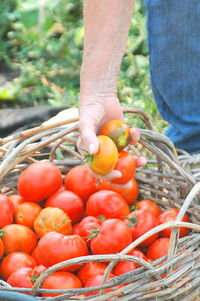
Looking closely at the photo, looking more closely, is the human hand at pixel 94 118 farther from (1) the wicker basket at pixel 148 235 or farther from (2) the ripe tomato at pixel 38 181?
(2) the ripe tomato at pixel 38 181

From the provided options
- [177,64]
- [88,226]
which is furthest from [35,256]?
[177,64]

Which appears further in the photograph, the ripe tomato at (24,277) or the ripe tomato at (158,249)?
the ripe tomato at (158,249)

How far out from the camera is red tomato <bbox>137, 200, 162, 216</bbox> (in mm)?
1764

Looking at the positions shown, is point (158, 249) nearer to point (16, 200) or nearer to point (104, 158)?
point (104, 158)

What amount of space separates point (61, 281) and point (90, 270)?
0.12 metres

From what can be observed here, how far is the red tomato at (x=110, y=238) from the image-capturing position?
153 centimetres

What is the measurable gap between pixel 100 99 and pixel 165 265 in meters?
0.58

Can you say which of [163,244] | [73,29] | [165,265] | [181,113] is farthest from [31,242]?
[73,29]

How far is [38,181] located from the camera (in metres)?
1.77

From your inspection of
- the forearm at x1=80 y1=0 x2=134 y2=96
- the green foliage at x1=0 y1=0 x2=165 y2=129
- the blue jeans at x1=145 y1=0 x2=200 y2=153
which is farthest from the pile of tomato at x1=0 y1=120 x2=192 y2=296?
the green foliage at x1=0 y1=0 x2=165 y2=129

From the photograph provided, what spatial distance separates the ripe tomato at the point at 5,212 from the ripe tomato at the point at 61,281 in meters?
0.32

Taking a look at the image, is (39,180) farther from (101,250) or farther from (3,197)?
(101,250)

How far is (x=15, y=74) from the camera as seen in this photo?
4238 mm

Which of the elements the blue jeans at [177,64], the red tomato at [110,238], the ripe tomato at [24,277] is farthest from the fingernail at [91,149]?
the blue jeans at [177,64]
